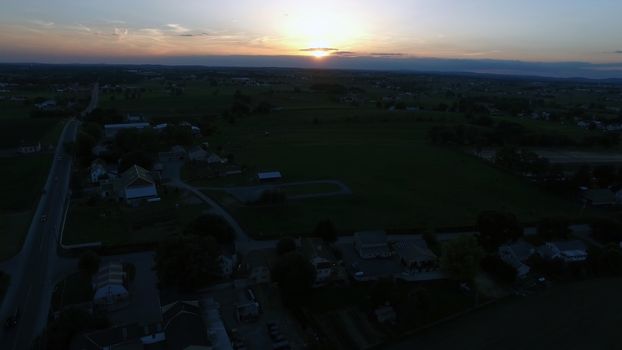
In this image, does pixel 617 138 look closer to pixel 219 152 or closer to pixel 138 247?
pixel 219 152

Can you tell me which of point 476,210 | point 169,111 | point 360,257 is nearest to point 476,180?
point 476,210

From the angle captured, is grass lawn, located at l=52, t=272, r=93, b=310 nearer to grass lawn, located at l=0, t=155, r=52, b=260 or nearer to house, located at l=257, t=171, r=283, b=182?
grass lawn, located at l=0, t=155, r=52, b=260

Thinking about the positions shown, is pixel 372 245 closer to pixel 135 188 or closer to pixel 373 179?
pixel 373 179

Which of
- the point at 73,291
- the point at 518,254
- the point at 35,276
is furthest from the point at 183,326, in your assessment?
the point at 518,254

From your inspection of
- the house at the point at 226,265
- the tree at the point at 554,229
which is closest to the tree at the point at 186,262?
the house at the point at 226,265

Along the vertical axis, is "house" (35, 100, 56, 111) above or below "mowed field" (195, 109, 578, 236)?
above

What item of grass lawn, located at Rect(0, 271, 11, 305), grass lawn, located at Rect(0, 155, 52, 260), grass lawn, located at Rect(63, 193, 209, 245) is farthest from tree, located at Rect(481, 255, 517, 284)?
grass lawn, located at Rect(0, 155, 52, 260)
